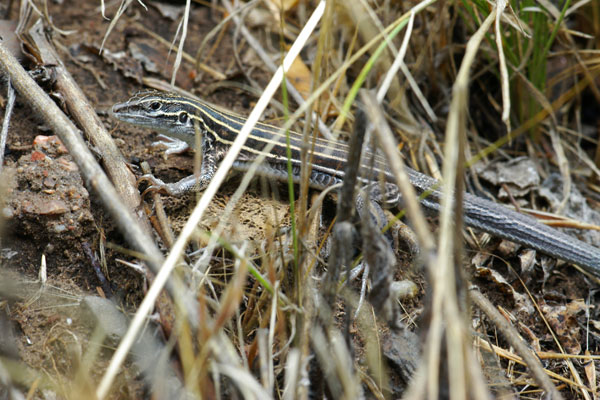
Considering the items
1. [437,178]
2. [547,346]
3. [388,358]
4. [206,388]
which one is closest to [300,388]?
[206,388]

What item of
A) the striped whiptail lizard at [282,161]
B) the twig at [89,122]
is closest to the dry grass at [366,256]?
the striped whiptail lizard at [282,161]

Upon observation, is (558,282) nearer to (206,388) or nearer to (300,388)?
(300,388)

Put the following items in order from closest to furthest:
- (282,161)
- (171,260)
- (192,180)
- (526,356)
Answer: (171,260) → (526,356) → (192,180) → (282,161)

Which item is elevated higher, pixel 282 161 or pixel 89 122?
pixel 89 122

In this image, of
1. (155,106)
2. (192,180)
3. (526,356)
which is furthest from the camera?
(155,106)

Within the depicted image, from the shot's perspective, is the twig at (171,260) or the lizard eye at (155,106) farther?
the lizard eye at (155,106)

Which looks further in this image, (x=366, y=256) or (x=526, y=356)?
(x=526, y=356)

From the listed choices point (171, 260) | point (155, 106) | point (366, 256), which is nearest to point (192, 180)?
point (155, 106)


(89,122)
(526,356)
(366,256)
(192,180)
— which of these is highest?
(366,256)

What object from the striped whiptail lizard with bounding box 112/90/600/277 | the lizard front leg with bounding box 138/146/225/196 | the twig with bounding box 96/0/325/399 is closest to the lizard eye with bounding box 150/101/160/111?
the striped whiptail lizard with bounding box 112/90/600/277

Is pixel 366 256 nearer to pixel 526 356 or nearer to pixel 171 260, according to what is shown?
pixel 171 260

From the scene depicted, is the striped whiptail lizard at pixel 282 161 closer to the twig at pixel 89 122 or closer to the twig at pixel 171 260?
the twig at pixel 89 122
